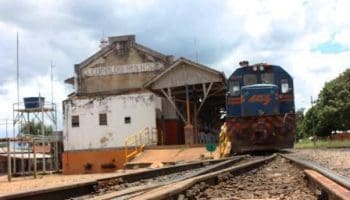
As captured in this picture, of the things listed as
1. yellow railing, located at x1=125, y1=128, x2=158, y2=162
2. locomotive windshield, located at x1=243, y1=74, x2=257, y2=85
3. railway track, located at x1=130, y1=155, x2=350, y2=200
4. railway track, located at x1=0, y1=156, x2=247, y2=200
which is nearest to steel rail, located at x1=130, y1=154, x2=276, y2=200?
railway track, located at x1=130, y1=155, x2=350, y2=200

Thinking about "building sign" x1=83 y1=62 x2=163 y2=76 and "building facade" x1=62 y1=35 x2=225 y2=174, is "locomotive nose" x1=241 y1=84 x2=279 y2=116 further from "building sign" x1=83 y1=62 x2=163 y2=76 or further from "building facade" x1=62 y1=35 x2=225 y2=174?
"building sign" x1=83 y1=62 x2=163 y2=76

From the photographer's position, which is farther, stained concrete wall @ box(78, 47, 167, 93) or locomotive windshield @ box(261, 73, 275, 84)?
stained concrete wall @ box(78, 47, 167, 93)

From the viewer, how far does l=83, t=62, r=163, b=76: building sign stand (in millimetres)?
43469

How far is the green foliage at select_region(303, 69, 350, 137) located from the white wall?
99.9ft

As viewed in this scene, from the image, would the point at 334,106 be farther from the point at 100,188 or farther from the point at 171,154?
the point at 100,188

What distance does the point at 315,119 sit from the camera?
72.1 metres

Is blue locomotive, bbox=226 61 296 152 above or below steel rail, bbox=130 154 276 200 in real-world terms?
above

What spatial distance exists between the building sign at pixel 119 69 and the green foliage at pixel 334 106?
88.0 ft

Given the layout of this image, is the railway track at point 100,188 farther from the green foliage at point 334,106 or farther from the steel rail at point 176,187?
the green foliage at point 334,106

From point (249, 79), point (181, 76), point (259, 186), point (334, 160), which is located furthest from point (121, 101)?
point (259, 186)

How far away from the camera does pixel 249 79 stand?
808 inches

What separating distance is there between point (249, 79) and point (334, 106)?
44.8m

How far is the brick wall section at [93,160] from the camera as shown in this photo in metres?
33.9

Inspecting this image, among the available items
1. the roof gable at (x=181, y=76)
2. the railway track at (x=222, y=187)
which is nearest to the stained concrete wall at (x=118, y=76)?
the roof gable at (x=181, y=76)
